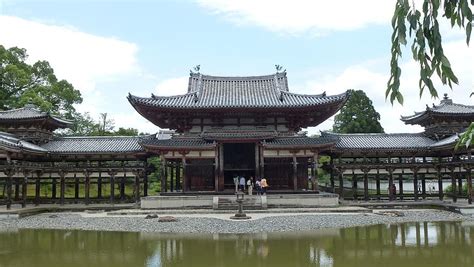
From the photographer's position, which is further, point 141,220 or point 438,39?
point 141,220

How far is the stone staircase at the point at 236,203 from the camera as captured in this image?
27.1 meters

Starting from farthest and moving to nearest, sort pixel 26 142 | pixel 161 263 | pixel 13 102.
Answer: pixel 13 102 < pixel 26 142 < pixel 161 263

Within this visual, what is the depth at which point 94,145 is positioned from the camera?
33.8 m

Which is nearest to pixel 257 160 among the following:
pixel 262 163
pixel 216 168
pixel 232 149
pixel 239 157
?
pixel 262 163

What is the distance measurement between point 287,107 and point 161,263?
20.3m

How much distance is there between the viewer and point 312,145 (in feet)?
95.6

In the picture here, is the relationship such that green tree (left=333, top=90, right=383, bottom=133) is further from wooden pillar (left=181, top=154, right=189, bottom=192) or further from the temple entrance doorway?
wooden pillar (left=181, top=154, right=189, bottom=192)

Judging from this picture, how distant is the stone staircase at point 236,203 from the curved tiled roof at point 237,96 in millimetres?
6541

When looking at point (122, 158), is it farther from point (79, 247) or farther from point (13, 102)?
point (13, 102)

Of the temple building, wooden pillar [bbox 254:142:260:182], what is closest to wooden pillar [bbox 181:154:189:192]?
the temple building

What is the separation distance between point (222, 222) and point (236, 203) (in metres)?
6.69

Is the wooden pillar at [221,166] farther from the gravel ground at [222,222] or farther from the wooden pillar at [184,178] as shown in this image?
the gravel ground at [222,222]

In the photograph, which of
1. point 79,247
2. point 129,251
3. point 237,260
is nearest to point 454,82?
point 237,260

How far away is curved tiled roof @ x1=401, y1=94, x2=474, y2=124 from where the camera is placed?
32281mm
